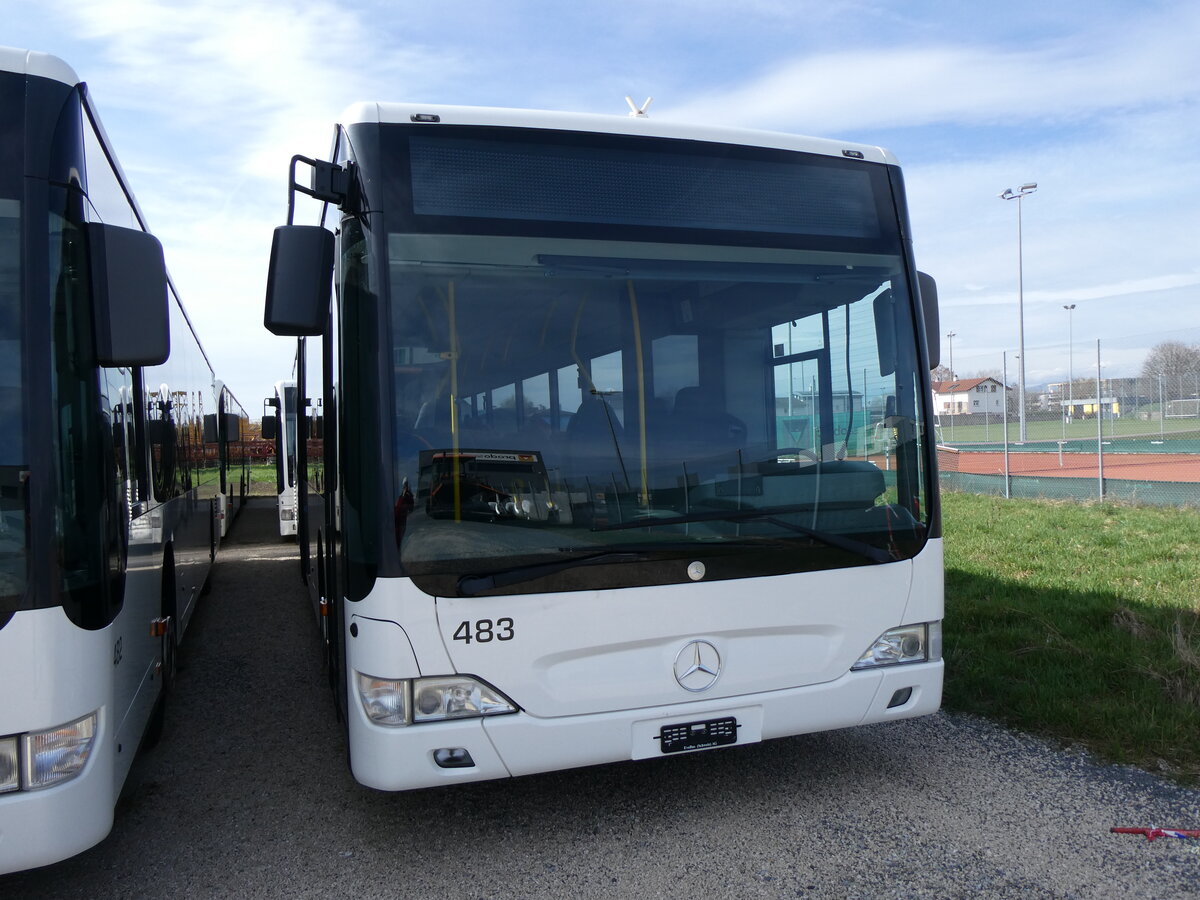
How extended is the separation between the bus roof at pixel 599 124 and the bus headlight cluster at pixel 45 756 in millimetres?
2278

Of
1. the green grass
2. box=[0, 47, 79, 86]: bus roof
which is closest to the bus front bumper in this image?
the green grass

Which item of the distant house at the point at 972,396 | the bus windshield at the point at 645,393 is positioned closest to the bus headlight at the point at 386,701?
the bus windshield at the point at 645,393

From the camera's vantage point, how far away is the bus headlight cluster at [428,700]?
3430 millimetres

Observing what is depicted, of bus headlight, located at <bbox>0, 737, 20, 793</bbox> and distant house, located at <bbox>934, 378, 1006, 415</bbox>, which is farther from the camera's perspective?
distant house, located at <bbox>934, 378, 1006, 415</bbox>

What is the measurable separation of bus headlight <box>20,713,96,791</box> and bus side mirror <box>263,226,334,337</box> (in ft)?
4.77

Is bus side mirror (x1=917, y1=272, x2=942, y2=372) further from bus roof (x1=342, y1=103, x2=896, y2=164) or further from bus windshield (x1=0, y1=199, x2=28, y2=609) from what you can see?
bus windshield (x1=0, y1=199, x2=28, y2=609)

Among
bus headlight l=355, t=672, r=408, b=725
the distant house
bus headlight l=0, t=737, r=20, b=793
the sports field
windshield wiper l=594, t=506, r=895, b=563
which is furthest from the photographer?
the distant house

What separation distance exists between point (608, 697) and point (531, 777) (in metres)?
1.14

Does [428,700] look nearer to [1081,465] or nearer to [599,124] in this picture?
[599,124]

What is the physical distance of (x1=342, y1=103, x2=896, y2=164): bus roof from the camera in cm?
361

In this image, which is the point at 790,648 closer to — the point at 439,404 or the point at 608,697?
the point at 608,697

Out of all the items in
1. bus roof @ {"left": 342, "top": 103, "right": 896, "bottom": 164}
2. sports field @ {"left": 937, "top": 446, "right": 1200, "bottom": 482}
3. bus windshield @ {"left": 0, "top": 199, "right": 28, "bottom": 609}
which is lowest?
sports field @ {"left": 937, "top": 446, "right": 1200, "bottom": 482}

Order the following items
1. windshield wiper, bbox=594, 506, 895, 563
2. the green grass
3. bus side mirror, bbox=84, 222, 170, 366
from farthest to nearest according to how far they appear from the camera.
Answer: the green grass → windshield wiper, bbox=594, 506, 895, 563 → bus side mirror, bbox=84, 222, 170, 366

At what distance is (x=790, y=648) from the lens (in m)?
3.87
